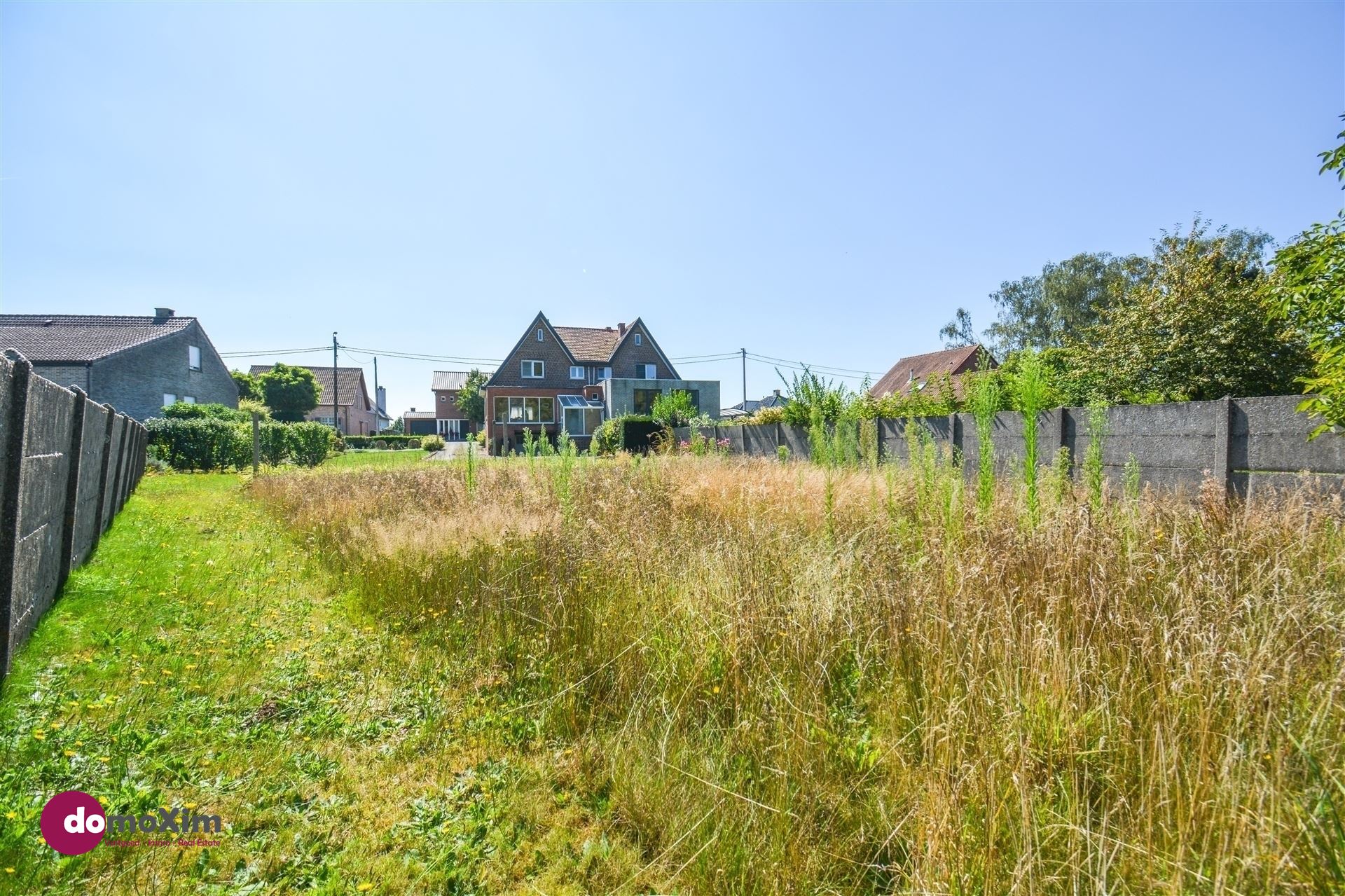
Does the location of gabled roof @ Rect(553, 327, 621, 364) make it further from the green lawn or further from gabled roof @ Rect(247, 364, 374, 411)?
the green lawn

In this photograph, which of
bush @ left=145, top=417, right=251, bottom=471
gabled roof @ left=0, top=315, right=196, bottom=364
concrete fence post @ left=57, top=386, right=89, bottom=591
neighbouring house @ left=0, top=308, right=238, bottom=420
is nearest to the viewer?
concrete fence post @ left=57, top=386, right=89, bottom=591

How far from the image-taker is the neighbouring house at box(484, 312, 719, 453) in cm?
3562

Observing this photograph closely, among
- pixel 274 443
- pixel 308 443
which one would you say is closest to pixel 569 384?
pixel 308 443

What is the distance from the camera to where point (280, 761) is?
2508mm

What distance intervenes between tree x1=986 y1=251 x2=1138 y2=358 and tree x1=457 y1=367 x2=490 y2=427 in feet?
140

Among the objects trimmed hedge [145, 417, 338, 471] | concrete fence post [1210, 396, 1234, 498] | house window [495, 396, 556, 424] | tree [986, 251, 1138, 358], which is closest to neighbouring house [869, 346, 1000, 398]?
tree [986, 251, 1138, 358]

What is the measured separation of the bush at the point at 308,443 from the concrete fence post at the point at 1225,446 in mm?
22578

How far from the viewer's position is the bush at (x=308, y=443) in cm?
2092

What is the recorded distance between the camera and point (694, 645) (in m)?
2.95

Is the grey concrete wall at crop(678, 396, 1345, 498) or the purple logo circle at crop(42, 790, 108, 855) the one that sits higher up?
the grey concrete wall at crop(678, 396, 1345, 498)

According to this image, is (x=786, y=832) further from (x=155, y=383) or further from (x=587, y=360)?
(x=587, y=360)

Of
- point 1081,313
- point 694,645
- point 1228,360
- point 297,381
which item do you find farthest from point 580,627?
point 297,381

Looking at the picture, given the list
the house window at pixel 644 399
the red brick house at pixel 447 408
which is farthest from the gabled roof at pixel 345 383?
the house window at pixel 644 399

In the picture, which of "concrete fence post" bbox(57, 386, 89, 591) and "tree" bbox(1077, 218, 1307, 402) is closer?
"concrete fence post" bbox(57, 386, 89, 591)
